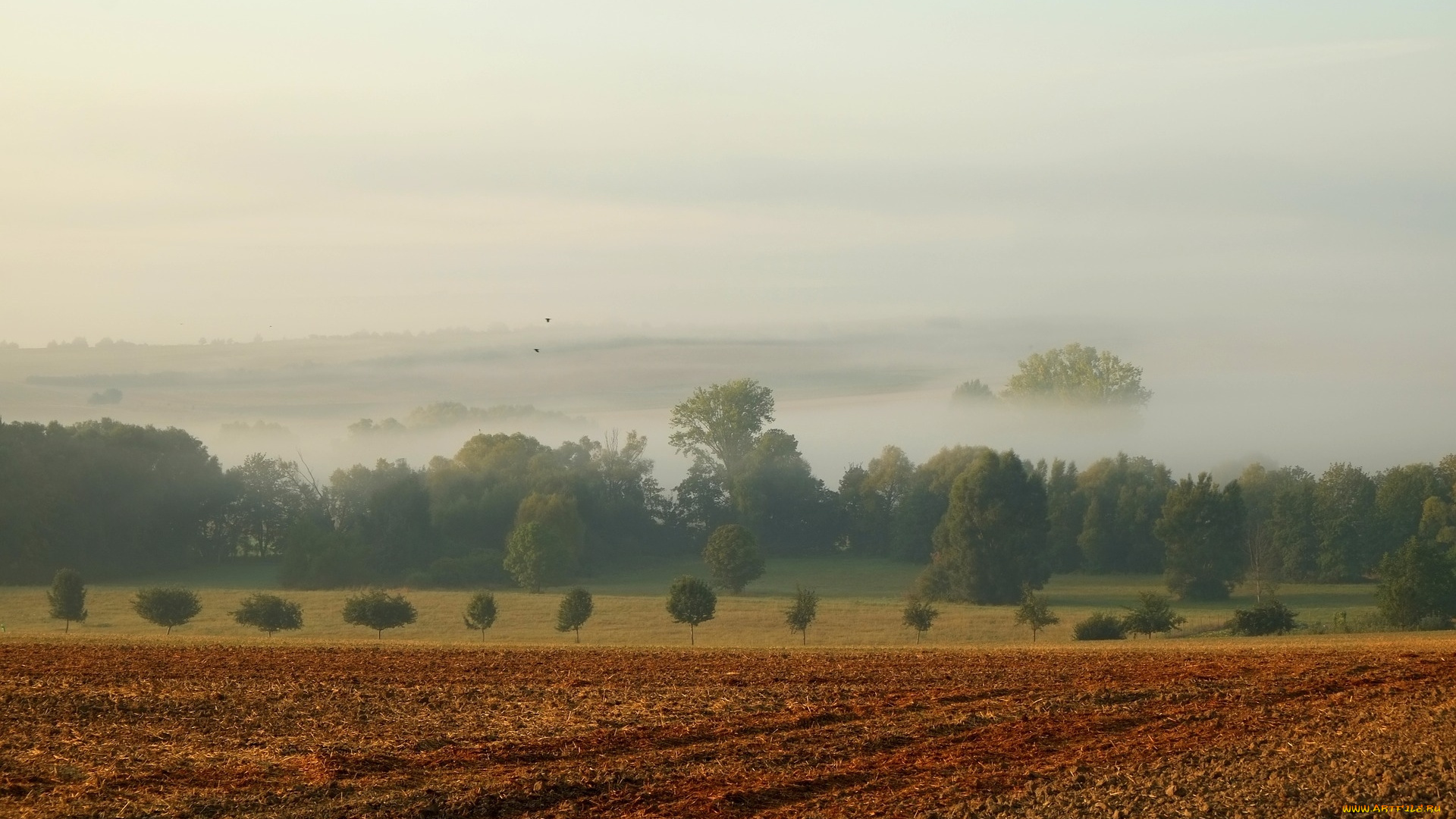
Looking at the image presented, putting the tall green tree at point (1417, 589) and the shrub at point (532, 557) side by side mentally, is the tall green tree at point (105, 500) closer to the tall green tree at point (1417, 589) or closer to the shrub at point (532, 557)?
the shrub at point (532, 557)

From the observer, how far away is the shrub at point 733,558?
83938mm

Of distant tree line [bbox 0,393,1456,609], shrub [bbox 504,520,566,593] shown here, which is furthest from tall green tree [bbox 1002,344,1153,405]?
shrub [bbox 504,520,566,593]

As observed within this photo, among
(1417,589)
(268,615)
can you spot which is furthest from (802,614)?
(1417,589)

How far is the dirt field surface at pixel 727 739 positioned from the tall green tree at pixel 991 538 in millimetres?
54155

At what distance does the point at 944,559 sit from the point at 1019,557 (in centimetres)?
514

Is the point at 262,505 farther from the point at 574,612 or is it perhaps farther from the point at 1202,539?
the point at 1202,539

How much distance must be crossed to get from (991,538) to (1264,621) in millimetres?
32000

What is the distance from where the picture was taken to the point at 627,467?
119438 mm

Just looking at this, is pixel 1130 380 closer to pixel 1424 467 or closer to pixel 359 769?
pixel 1424 467

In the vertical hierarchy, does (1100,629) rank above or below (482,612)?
below

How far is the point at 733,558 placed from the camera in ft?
275

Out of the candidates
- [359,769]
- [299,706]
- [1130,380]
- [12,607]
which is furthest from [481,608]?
[1130,380]

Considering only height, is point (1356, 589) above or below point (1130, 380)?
below

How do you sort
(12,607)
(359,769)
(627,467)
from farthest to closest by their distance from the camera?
(627,467) < (12,607) < (359,769)
